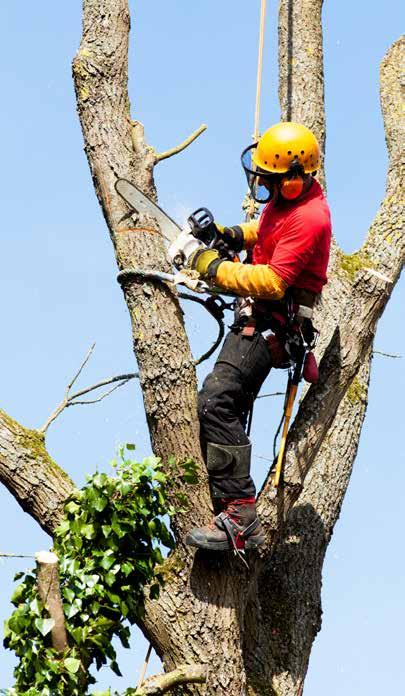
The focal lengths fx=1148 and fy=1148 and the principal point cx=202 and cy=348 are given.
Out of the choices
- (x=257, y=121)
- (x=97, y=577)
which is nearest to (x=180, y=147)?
(x=257, y=121)

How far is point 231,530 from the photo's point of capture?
5105 millimetres

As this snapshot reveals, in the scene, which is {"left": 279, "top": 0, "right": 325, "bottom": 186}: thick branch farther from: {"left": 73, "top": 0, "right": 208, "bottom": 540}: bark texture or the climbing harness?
the climbing harness

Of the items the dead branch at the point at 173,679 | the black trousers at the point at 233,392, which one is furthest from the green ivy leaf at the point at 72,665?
the black trousers at the point at 233,392

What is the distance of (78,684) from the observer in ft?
15.6

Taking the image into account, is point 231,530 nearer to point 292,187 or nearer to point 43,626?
point 43,626

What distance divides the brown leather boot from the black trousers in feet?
0.19

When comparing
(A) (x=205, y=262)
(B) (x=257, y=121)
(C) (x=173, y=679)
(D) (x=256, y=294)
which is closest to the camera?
(C) (x=173, y=679)

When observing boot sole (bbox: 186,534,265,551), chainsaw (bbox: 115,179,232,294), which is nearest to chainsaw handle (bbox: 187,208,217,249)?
chainsaw (bbox: 115,179,232,294)

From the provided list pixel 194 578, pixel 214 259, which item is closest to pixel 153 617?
pixel 194 578

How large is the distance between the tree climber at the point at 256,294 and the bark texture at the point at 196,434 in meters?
0.12

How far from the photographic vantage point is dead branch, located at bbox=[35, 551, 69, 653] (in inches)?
182

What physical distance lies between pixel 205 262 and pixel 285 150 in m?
0.63

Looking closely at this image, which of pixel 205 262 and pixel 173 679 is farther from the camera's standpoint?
pixel 205 262

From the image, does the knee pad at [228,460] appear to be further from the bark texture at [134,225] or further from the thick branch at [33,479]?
the thick branch at [33,479]
